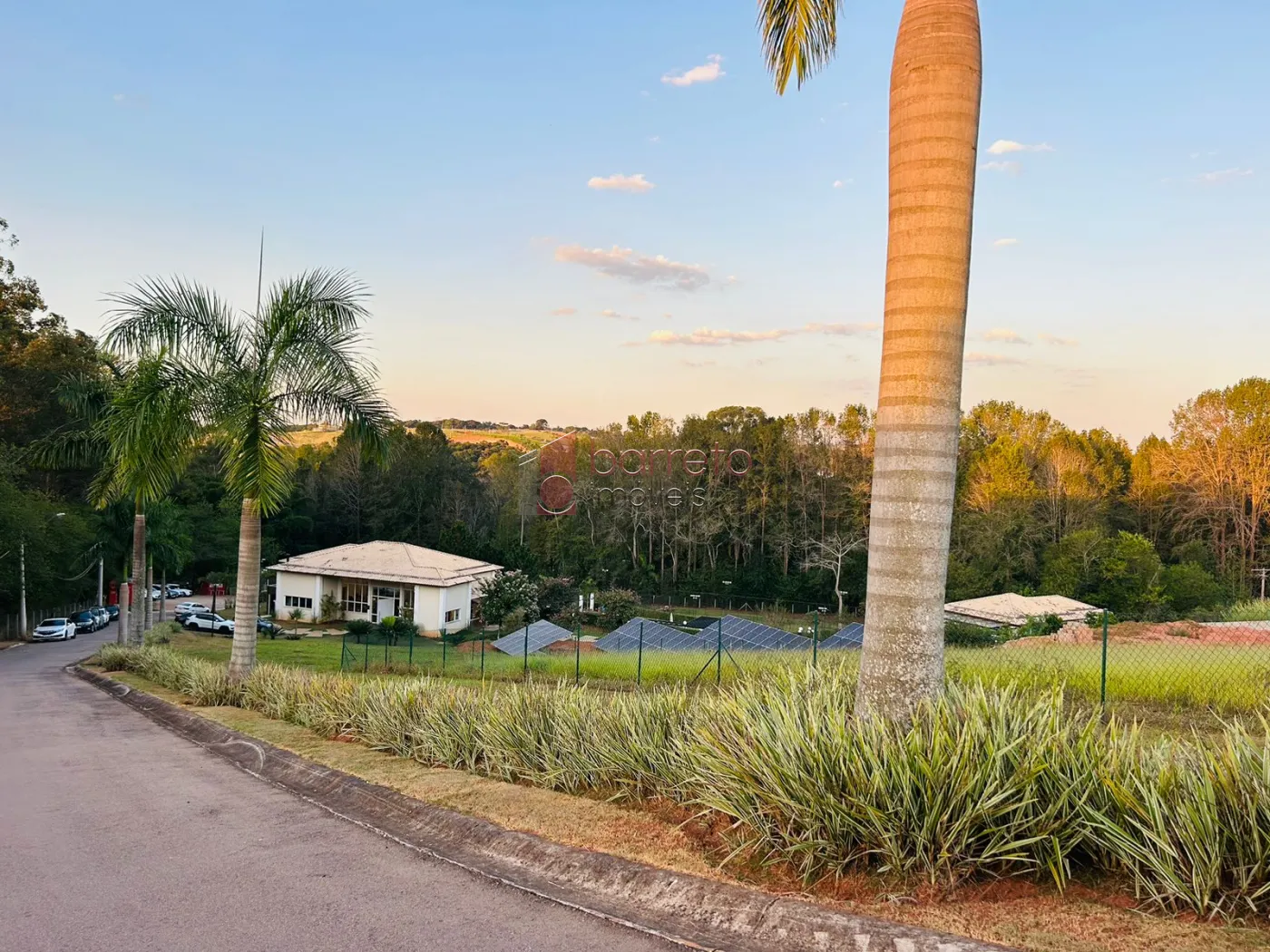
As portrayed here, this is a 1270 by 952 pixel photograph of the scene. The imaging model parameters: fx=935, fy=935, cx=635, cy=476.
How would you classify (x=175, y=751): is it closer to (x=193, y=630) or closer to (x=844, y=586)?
(x=193, y=630)

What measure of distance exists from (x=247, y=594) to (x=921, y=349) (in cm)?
1328

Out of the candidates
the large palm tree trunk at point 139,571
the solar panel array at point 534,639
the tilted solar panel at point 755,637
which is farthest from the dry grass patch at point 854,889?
the solar panel array at point 534,639

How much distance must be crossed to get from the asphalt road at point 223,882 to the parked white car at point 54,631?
44.6m

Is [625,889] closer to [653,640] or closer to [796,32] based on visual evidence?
[796,32]

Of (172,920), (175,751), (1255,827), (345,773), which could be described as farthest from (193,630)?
(1255,827)

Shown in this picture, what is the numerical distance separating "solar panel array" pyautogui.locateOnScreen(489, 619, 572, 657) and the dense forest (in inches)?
312

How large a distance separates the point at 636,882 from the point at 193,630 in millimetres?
45808

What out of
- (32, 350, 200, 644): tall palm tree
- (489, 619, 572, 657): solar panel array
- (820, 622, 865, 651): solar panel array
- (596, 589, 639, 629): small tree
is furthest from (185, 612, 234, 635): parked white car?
(820, 622, 865, 651): solar panel array

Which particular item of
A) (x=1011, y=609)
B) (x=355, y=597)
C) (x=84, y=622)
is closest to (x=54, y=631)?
(x=84, y=622)

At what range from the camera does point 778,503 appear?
6531 centimetres

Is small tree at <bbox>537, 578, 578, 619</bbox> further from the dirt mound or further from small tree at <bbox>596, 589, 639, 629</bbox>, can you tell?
the dirt mound

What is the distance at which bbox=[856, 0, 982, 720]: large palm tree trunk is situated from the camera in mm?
6035

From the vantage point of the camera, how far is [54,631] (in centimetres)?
4803

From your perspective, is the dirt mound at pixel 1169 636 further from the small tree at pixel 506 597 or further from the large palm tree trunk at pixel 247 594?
the small tree at pixel 506 597
